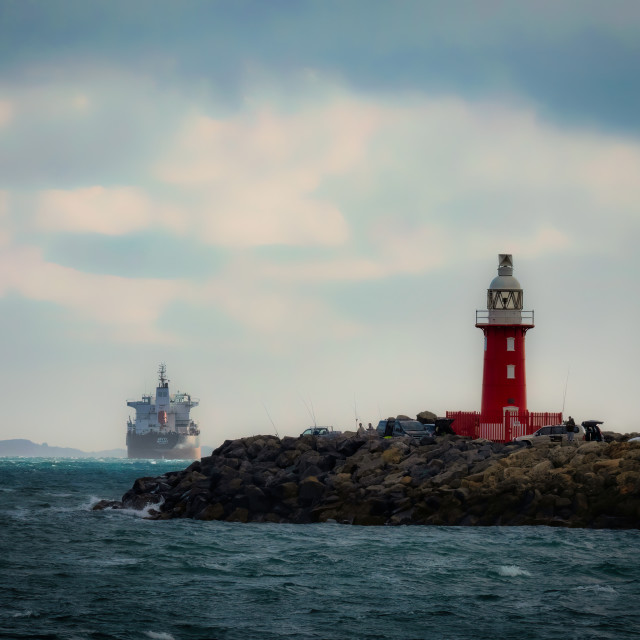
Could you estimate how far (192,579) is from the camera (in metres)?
25.6

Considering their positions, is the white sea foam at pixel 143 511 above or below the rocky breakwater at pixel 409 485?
below

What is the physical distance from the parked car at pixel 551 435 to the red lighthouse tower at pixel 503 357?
2233 mm

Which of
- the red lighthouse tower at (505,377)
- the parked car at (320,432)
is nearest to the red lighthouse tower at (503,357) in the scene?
the red lighthouse tower at (505,377)

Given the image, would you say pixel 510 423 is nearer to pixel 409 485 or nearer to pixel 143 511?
pixel 409 485

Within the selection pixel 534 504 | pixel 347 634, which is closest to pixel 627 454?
pixel 534 504

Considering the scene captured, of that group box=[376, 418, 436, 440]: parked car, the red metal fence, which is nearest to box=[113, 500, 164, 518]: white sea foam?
box=[376, 418, 436, 440]: parked car

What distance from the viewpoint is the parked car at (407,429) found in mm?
49031

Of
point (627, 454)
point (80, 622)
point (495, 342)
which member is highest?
point (495, 342)

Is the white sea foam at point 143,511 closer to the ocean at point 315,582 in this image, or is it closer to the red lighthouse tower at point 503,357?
the ocean at point 315,582

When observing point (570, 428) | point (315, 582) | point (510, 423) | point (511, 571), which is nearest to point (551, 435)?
point (570, 428)

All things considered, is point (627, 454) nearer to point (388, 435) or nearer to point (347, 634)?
point (388, 435)

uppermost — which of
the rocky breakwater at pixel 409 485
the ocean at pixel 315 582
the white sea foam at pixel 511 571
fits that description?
the rocky breakwater at pixel 409 485

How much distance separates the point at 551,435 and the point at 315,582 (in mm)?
20623

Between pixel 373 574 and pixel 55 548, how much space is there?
36.4 feet
